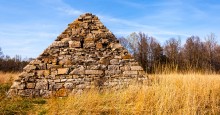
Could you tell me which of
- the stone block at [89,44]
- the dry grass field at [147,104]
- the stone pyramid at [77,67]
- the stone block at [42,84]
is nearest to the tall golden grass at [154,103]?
the dry grass field at [147,104]

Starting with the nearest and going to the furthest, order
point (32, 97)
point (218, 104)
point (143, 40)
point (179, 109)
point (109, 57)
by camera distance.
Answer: point (179, 109)
point (218, 104)
point (32, 97)
point (109, 57)
point (143, 40)

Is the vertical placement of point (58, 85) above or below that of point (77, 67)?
below

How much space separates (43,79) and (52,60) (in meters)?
0.65

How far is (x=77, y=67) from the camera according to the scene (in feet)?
25.4

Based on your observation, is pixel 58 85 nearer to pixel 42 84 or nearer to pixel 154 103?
pixel 42 84

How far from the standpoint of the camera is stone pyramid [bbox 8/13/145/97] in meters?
7.55

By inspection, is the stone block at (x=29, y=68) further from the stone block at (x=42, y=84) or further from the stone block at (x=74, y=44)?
the stone block at (x=74, y=44)

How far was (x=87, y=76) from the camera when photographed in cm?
767

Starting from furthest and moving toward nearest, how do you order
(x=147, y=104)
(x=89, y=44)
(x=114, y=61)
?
(x=89, y=44)
(x=114, y=61)
(x=147, y=104)

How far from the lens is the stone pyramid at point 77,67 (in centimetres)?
755

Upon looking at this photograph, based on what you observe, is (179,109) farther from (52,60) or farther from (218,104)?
(52,60)

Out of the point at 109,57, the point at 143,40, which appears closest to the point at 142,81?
the point at 109,57

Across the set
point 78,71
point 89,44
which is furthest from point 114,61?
point 78,71

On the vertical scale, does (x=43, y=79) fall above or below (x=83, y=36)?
below
